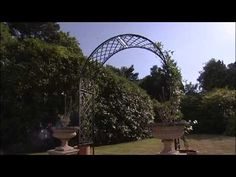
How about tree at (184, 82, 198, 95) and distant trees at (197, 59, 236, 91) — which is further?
distant trees at (197, 59, 236, 91)

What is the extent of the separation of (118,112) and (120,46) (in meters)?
2.99

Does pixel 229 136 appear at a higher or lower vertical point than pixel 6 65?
lower

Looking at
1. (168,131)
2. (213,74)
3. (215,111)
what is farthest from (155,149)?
(213,74)

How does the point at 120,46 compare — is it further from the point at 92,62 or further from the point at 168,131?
the point at 168,131

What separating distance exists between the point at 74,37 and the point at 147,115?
4.26 metres

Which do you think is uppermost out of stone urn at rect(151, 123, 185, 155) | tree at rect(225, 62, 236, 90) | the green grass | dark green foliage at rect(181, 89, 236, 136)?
tree at rect(225, 62, 236, 90)

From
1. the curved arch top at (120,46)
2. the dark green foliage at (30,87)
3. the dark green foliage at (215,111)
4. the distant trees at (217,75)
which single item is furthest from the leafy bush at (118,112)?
the distant trees at (217,75)

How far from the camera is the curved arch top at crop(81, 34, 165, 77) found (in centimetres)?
659

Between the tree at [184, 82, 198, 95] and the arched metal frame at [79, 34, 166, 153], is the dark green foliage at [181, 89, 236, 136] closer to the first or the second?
the tree at [184, 82, 198, 95]

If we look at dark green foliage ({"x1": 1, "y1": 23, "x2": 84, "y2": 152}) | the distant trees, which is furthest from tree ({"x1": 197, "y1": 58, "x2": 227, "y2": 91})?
dark green foliage ({"x1": 1, "y1": 23, "x2": 84, "y2": 152})
